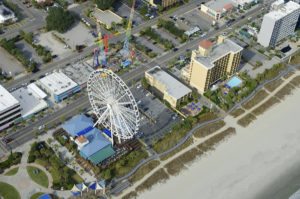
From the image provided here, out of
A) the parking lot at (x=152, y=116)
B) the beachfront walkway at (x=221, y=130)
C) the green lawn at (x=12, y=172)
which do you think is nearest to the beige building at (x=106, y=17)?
the parking lot at (x=152, y=116)

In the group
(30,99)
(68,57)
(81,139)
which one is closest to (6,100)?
(30,99)

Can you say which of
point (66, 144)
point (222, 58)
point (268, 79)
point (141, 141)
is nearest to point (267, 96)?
point (268, 79)

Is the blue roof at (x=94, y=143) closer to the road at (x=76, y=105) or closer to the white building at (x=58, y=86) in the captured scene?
the road at (x=76, y=105)

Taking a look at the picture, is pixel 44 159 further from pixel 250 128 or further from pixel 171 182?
pixel 250 128

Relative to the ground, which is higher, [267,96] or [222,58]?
[222,58]

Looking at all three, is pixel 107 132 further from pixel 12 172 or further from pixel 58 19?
pixel 58 19
